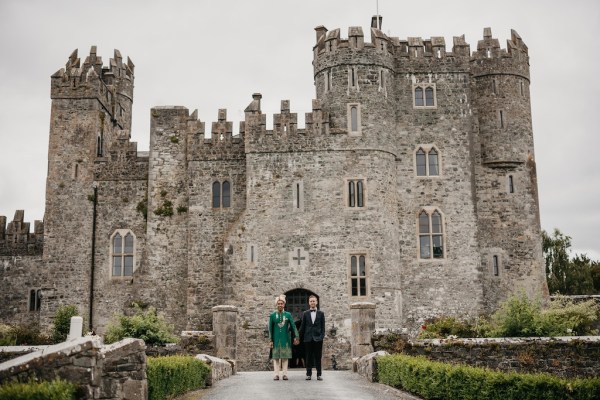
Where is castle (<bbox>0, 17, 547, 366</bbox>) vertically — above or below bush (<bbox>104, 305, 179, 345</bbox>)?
above

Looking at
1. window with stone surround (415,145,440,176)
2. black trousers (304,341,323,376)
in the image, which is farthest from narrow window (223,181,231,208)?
black trousers (304,341,323,376)

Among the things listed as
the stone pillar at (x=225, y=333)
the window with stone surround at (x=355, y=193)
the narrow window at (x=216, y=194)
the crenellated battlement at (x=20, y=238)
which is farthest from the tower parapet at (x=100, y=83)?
the stone pillar at (x=225, y=333)

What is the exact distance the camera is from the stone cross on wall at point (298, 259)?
114 ft

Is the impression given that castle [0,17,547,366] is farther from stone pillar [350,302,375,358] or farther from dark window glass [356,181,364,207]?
stone pillar [350,302,375,358]

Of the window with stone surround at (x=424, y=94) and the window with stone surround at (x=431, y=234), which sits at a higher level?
the window with stone surround at (x=424, y=94)

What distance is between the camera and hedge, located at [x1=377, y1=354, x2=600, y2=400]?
12.8 m

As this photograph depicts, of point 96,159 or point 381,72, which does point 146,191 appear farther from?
point 381,72

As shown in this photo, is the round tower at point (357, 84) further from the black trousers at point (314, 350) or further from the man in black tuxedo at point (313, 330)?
the black trousers at point (314, 350)

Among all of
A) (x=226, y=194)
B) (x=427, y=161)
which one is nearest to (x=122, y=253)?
(x=226, y=194)

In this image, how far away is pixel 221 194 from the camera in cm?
3766

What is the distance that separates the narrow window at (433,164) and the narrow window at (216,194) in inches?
411

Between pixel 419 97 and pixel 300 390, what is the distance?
2404 centimetres

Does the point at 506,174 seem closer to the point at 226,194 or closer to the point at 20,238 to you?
the point at 226,194

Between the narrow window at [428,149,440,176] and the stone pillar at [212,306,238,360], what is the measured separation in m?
15.9
